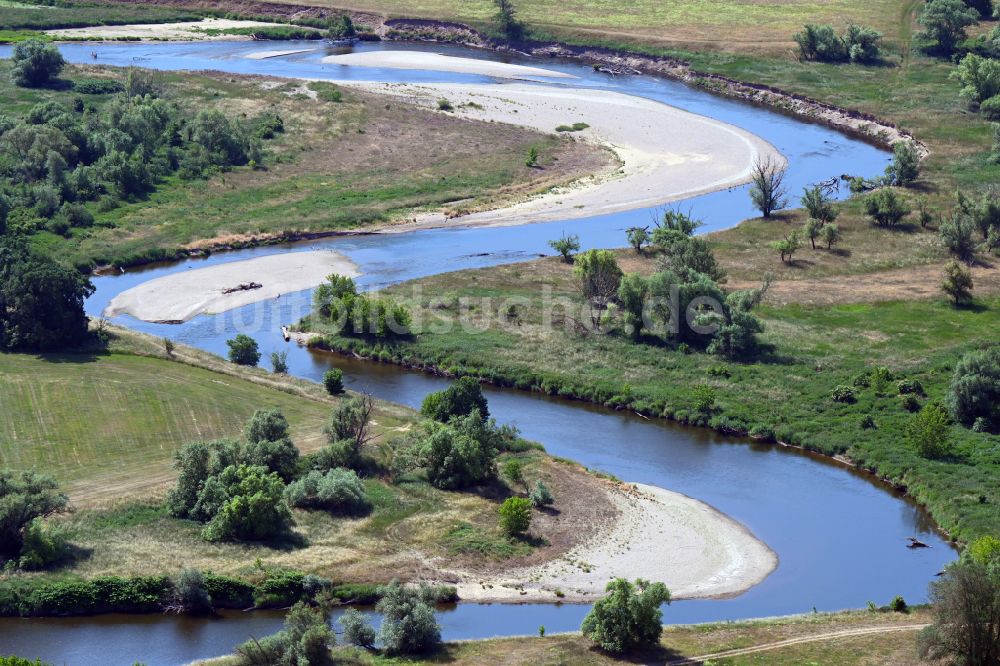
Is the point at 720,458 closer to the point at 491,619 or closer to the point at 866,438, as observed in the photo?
the point at 866,438

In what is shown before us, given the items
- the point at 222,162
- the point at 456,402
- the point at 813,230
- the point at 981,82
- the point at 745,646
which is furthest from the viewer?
the point at 981,82

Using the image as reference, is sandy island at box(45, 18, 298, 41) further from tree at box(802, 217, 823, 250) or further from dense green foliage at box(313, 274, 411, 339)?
dense green foliage at box(313, 274, 411, 339)

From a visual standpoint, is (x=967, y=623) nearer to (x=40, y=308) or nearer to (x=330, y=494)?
(x=330, y=494)

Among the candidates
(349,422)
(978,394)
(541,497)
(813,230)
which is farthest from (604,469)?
(813,230)

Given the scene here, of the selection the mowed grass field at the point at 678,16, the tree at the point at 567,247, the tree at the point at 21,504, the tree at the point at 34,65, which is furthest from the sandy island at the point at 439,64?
the tree at the point at 21,504

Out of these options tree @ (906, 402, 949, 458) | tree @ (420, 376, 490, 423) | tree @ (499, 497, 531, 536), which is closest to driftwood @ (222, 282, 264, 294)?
tree @ (420, 376, 490, 423)

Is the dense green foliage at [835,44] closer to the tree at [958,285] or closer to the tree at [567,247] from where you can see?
the tree at [567,247]

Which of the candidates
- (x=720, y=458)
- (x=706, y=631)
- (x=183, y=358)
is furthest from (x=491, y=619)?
(x=183, y=358)
